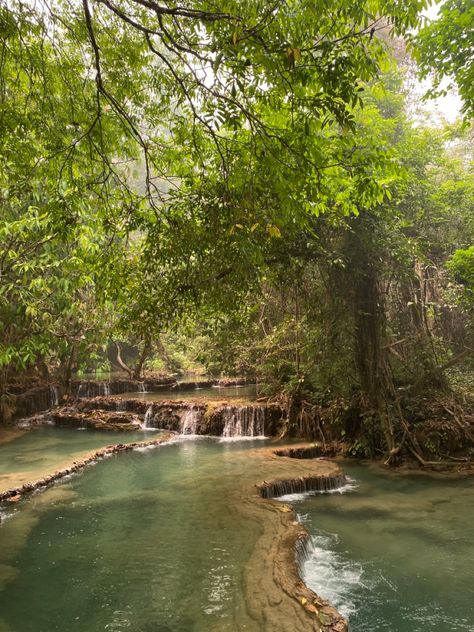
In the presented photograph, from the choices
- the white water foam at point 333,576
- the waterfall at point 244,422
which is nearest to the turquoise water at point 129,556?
the white water foam at point 333,576

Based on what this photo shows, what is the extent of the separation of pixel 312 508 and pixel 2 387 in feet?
40.7

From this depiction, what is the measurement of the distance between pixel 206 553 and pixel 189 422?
9.56 m

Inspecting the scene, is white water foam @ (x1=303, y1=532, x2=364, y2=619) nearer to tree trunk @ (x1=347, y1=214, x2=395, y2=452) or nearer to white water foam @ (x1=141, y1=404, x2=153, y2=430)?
tree trunk @ (x1=347, y1=214, x2=395, y2=452)

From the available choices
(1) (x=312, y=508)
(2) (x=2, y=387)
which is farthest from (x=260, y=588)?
(2) (x=2, y=387)

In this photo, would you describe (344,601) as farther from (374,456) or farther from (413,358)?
(413,358)

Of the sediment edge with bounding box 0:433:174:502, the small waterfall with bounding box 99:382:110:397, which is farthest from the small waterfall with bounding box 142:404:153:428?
the small waterfall with bounding box 99:382:110:397

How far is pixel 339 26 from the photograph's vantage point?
3514 mm

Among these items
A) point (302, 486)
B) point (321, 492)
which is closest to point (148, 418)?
point (302, 486)

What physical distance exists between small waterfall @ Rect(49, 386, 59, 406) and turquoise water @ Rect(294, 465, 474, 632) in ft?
46.6

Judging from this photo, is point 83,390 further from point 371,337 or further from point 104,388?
point 371,337

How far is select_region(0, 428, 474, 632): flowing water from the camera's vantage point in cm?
512

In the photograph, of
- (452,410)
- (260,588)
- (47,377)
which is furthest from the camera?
(47,377)

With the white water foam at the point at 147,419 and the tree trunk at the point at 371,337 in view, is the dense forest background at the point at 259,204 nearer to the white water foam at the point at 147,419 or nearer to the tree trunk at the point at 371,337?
the tree trunk at the point at 371,337

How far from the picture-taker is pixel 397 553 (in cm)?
668
